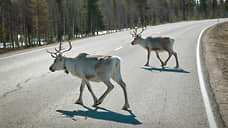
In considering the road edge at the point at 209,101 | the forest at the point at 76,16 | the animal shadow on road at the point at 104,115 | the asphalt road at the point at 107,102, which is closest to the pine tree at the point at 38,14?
the forest at the point at 76,16

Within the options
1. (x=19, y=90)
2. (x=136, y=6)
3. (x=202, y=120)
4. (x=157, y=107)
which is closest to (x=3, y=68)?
(x=19, y=90)

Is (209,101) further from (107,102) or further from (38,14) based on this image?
(38,14)

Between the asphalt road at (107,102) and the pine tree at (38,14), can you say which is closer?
the asphalt road at (107,102)

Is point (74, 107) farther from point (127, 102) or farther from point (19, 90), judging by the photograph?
point (19, 90)

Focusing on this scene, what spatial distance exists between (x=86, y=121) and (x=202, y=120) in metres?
2.25

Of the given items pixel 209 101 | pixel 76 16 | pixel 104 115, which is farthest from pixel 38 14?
pixel 209 101

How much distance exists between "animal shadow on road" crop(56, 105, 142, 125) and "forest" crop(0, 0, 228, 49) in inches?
306

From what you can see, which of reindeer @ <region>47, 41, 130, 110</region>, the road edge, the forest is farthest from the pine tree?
reindeer @ <region>47, 41, 130, 110</region>

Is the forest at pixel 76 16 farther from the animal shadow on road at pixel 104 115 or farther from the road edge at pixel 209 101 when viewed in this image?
the animal shadow on road at pixel 104 115

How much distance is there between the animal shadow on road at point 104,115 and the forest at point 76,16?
778 centimetres

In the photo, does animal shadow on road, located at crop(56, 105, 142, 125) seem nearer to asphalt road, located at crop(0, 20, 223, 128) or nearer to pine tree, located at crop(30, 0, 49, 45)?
asphalt road, located at crop(0, 20, 223, 128)

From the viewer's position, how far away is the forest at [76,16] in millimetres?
50688

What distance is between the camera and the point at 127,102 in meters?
6.21

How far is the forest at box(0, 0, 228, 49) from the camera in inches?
1996
